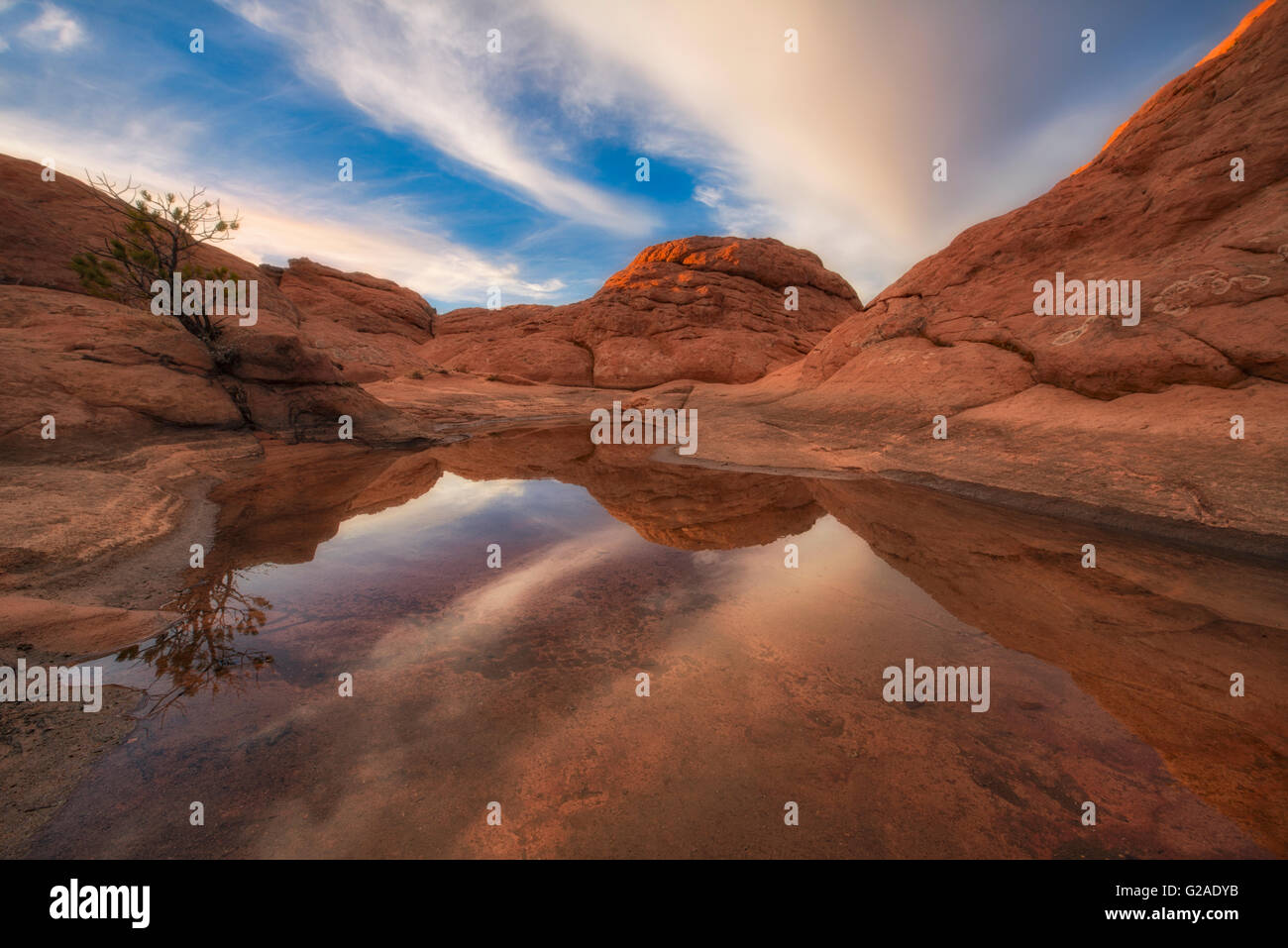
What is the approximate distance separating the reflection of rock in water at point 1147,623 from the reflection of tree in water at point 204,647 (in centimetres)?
525

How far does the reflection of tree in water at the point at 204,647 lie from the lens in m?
3.07

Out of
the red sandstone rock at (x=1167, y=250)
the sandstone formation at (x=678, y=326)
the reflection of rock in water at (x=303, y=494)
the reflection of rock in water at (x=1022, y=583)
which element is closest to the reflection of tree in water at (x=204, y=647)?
the reflection of rock in water at (x=1022, y=583)

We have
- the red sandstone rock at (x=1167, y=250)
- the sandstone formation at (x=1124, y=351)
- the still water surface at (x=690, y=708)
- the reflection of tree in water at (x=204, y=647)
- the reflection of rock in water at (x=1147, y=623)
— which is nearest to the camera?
the still water surface at (x=690, y=708)

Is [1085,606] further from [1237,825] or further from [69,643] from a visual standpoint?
[69,643]

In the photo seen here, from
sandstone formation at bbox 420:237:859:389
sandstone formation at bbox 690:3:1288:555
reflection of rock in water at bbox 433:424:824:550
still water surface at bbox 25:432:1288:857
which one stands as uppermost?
sandstone formation at bbox 420:237:859:389

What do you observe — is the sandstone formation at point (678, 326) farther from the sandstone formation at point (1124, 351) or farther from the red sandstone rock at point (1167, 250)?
the red sandstone rock at point (1167, 250)

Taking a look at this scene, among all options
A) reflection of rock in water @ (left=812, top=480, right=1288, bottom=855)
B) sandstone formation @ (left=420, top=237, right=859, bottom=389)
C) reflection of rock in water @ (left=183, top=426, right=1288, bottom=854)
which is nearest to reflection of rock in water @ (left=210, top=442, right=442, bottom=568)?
reflection of rock in water @ (left=183, top=426, right=1288, bottom=854)

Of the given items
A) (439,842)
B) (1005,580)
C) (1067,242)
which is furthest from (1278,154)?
(439,842)

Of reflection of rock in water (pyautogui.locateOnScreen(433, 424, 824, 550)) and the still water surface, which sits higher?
reflection of rock in water (pyautogui.locateOnScreen(433, 424, 824, 550))

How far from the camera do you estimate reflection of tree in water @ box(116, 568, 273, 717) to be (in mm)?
3070

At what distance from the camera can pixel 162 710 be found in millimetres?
2791

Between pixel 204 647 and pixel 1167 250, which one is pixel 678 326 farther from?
pixel 204 647

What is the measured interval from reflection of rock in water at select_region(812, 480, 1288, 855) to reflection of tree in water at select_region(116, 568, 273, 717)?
207 inches

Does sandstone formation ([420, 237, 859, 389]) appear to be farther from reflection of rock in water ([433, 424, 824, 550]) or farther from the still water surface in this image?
the still water surface
